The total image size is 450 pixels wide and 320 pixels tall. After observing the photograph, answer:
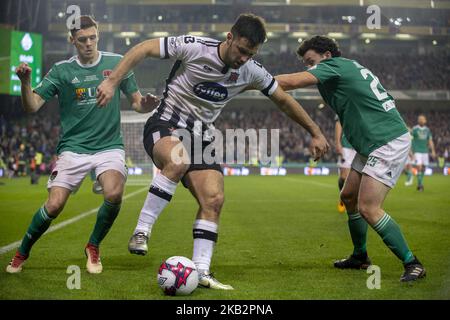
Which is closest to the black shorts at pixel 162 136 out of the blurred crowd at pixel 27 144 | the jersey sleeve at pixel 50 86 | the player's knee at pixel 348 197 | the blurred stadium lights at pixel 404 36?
the jersey sleeve at pixel 50 86

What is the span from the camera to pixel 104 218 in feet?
19.6

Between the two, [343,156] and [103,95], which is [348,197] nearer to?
[103,95]

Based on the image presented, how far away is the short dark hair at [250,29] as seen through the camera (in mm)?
4848

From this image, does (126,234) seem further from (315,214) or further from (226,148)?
(226,148)

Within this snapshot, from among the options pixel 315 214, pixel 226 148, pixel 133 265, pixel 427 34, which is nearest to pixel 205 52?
pixel 133 265

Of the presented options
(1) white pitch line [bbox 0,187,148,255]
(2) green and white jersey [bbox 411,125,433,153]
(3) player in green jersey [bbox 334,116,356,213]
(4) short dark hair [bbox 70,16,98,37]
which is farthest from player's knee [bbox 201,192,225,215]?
(2) green and white jersey [bbox 411,125,433,153]

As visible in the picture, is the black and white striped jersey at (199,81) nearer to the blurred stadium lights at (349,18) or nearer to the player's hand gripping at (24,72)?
the player's hand gripping at (24,72)

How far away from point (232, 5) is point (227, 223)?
37047 mm

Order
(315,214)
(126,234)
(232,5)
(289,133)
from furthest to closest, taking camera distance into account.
Answer: (232,5) < (289,133) < (315,214) < (126,234)

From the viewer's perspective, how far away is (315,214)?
39.1 feet

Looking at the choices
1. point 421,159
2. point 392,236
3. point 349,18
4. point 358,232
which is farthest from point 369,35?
point 392,236

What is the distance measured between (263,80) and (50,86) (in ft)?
6.91

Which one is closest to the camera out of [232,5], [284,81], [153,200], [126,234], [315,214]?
[153,200]

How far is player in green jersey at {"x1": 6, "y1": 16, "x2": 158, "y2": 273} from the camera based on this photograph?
19.0 ft
